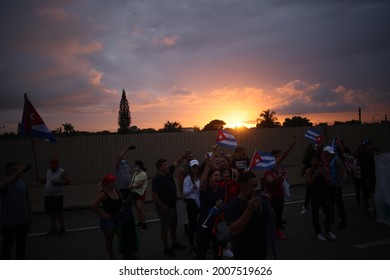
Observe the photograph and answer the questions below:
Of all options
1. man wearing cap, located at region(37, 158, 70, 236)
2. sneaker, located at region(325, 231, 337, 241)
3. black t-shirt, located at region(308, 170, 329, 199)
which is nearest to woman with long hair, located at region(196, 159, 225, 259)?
black t-shirt, located at region(308, 170, 329, 199)

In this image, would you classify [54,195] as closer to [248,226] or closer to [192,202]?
[192,202]

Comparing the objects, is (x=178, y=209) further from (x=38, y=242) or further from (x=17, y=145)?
(x=17, y=145)

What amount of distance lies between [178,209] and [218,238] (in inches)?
75.5

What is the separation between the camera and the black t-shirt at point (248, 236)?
3293 mm

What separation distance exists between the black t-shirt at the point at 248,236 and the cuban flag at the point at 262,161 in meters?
3.30

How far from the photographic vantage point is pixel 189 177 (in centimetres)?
608

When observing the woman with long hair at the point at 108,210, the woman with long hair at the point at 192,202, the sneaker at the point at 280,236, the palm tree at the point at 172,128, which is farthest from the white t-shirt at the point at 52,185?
the palm tree at the point at 172,128

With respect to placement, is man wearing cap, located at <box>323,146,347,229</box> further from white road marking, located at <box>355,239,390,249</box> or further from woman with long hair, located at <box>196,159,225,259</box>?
woman with long hair, located at <box>196,159,225,259</box>

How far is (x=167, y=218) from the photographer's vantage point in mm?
5824

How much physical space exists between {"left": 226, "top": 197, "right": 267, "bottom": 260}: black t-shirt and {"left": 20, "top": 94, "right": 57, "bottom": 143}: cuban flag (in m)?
6.69

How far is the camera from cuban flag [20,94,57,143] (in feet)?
27.5

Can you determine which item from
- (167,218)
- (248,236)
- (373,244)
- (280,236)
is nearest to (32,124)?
(167,218)

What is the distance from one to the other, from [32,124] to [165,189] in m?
4.63
